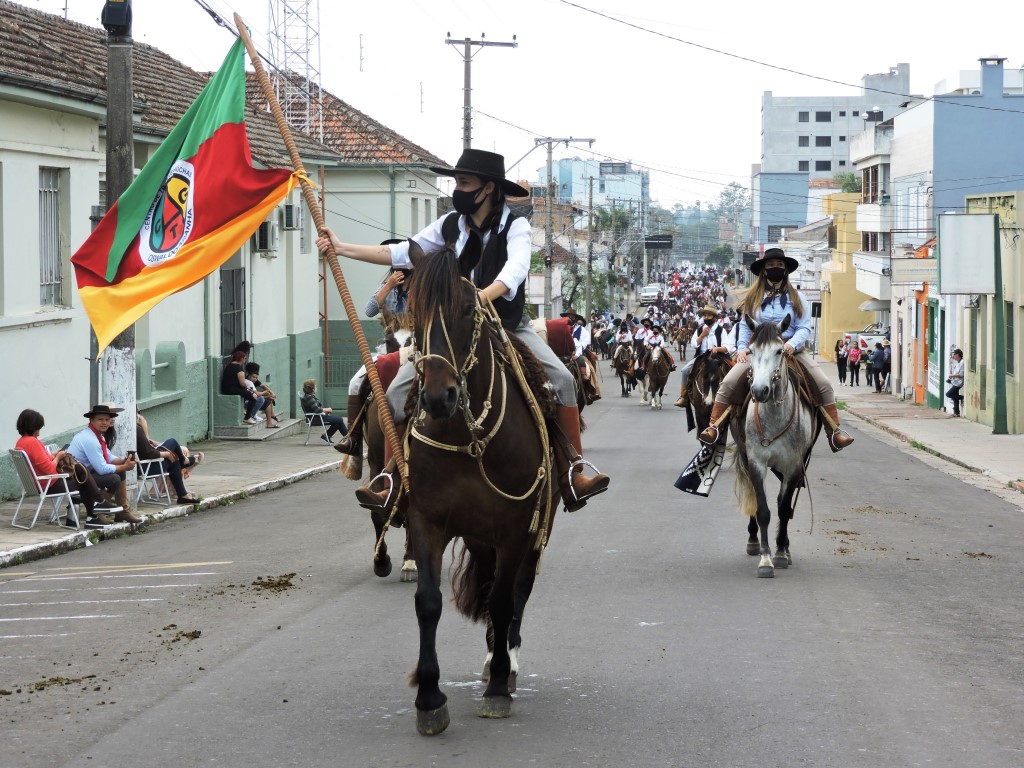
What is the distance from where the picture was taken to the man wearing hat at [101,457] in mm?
14555

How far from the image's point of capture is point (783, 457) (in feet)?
38.4

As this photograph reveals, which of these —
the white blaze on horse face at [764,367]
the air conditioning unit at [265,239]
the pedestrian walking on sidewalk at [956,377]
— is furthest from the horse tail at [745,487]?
the pedestrian walking on sidewalk at [956,377]

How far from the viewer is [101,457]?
14.6 meters

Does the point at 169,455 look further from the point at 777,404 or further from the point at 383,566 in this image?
the point at 383,566

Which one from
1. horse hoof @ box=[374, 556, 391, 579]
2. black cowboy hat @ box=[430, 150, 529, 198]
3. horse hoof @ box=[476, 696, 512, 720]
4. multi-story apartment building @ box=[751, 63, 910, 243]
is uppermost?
multi-story apartment building @ box=[751, 63, 910, 243]

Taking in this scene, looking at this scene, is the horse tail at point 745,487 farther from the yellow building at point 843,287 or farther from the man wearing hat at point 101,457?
the yellow building at point 843,287

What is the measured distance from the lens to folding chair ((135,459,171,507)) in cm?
1644

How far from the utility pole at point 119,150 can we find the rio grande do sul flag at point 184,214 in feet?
A: 14.1

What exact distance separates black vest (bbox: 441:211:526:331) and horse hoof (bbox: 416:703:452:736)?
222 cm

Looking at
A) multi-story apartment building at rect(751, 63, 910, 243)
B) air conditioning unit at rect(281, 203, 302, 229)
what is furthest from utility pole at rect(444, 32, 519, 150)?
multi-story apartment building at rect(751, 63, 910, 243)

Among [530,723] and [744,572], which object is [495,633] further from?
[744,572]

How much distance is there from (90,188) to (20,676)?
42.9ft

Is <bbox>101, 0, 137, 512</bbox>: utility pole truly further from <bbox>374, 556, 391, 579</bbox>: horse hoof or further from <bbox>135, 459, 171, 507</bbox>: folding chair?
<bbox>374, 556, 391, 579</bbox>: horse hoof

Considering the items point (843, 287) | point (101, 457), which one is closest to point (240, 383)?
point (101, 457)
